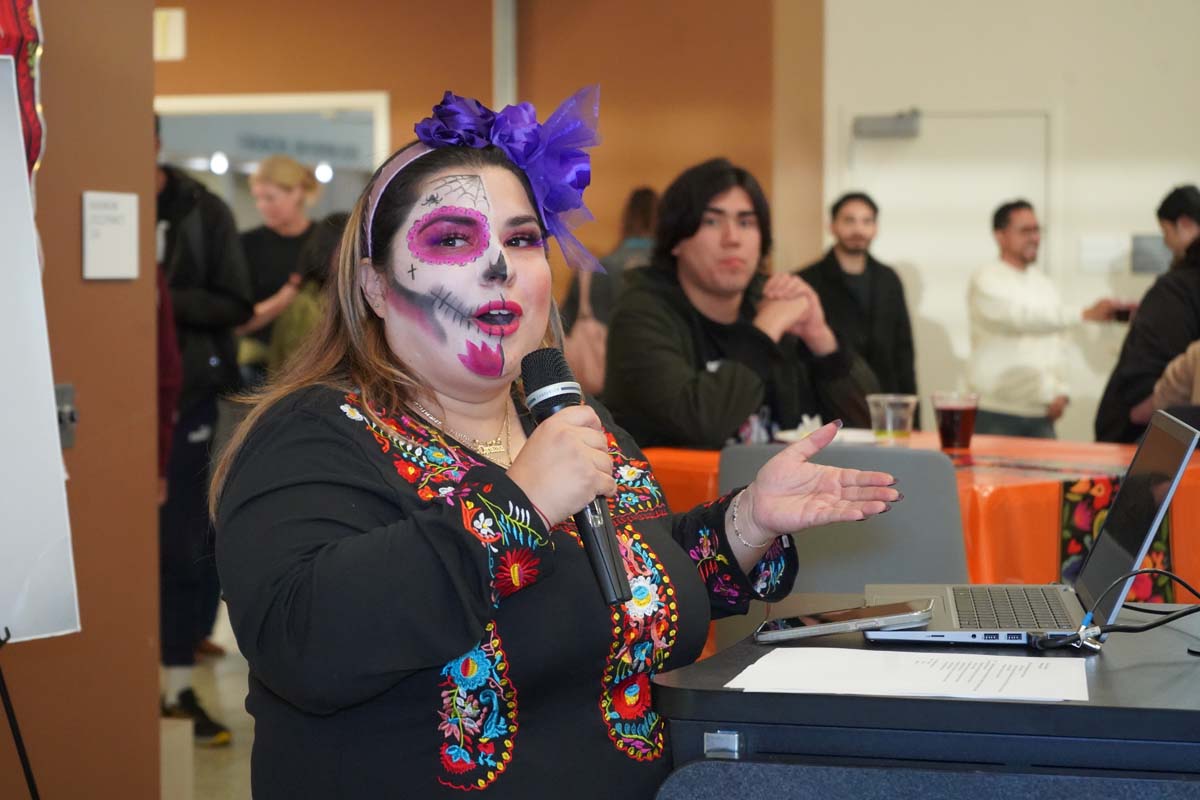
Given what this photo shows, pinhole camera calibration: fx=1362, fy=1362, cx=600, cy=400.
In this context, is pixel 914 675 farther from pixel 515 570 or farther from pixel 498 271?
pixel 498 271

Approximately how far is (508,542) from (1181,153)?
6.42 m

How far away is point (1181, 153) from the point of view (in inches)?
268

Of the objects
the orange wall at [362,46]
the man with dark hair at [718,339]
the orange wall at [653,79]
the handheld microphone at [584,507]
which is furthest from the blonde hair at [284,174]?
the handheld microphone at [584,507]

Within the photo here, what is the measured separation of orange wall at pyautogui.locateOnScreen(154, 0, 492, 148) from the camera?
21.7ft

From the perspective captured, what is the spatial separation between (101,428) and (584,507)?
1759mm

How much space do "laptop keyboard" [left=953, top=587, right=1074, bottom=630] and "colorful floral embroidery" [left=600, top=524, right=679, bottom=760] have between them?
32 cm

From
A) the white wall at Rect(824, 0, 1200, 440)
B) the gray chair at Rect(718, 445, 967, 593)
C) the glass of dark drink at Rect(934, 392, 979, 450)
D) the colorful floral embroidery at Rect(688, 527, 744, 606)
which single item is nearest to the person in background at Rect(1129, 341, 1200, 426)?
the glass of dark drink at Rect(934, 392, 979, 450)

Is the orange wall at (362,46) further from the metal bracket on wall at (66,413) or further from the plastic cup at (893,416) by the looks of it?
the metal bracket on wall at (66,413)

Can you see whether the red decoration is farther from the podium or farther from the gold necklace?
the podium

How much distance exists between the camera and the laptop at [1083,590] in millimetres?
1340

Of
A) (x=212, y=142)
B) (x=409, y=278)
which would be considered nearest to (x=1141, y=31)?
(x=212, y=142)

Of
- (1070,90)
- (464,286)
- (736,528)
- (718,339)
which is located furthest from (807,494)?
(1070,90)

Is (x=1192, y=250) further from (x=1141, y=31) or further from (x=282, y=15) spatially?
(x=282, y=15)

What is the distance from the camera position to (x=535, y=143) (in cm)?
166
